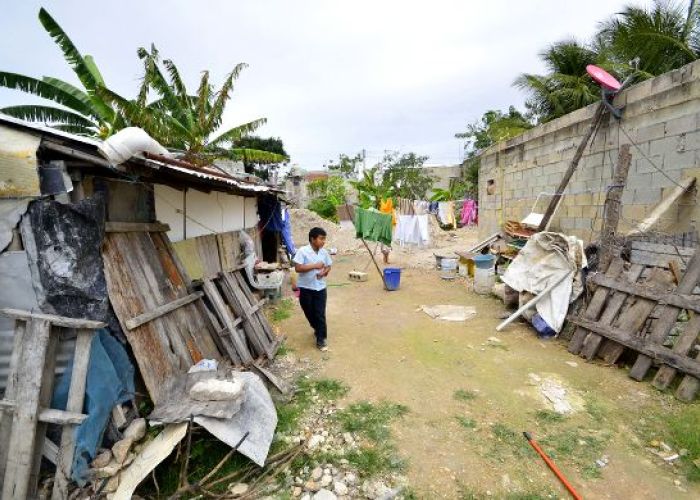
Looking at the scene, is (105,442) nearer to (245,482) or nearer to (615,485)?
(245,482)

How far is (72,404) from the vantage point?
260cm

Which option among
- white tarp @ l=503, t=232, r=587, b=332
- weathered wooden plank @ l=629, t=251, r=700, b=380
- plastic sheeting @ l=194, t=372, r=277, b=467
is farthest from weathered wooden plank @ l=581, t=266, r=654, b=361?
plastic sheeting @ l=194, t=372, r=277, b=467

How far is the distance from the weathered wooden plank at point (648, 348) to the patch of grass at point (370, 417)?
9.42ft

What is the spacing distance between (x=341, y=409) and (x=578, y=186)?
641 cm

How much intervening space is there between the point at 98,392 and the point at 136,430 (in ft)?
1.54

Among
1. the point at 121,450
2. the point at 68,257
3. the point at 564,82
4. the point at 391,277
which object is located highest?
the point at 564,82

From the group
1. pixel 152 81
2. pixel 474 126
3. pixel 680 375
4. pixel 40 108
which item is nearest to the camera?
pixel 680 375

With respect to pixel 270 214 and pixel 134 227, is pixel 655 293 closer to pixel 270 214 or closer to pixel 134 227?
pixel 134 227

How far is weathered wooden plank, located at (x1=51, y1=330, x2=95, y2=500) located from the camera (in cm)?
249

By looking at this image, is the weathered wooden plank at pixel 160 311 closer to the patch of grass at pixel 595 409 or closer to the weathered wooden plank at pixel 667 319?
the patch of grass at pixel 595 409

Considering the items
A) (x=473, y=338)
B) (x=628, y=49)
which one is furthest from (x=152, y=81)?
(x=628, y=49)

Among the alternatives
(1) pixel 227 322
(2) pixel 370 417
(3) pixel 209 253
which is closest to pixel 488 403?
(2) pixel 370 417

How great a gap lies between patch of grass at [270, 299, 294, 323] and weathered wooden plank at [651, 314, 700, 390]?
5.49m

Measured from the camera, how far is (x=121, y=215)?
3588mm
